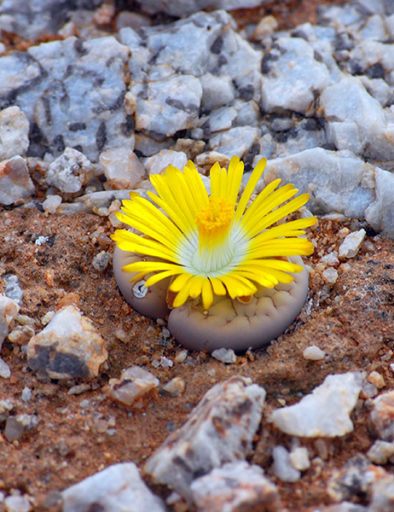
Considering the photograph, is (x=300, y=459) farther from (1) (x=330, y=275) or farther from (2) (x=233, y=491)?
(1) (x=330, y=275)

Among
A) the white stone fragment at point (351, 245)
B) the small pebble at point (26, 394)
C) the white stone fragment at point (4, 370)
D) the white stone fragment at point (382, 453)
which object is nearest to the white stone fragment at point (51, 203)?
the white stone fragment at point (4, 370)

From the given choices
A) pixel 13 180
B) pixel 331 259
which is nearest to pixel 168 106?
pixel 13 180

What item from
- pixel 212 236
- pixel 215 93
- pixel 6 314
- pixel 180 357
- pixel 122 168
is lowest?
pixel 180 357

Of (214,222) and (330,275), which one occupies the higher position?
(214,222)

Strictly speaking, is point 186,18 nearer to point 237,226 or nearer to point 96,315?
point 237,226

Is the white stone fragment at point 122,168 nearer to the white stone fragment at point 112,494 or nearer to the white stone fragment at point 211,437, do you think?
the white stone fragment at point 211,437

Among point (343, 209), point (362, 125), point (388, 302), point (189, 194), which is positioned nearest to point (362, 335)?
point (388, 302)
